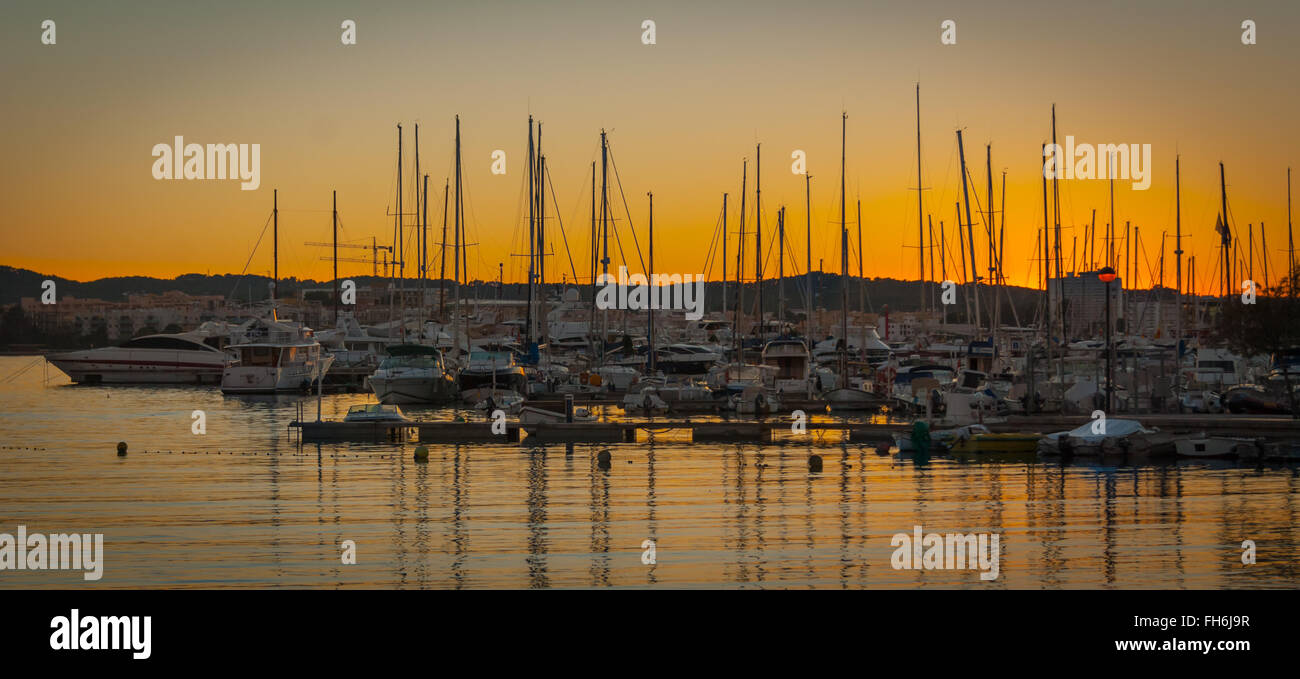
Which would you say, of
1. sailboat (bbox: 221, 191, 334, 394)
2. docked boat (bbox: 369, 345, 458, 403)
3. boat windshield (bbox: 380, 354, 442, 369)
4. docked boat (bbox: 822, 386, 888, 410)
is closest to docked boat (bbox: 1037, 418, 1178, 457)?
docked boat (bbox: 822, 386, 888, 410)

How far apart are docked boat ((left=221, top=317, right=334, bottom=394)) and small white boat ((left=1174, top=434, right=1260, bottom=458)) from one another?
55235 millimetres

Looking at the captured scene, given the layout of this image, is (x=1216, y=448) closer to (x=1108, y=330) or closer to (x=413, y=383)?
(x=1108, y=330)

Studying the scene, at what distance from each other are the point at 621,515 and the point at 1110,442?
793 inches

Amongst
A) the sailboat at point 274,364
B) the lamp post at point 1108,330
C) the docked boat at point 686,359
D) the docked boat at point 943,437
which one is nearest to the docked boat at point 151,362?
the sailboat at point 274,364

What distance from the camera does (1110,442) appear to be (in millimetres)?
39938

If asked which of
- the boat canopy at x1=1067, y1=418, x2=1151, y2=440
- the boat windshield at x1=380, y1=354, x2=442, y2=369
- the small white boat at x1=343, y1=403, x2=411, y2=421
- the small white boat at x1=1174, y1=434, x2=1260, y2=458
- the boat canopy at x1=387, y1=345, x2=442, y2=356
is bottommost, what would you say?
the small white boat at x1=1174, y1=434, x2=1260, y2=458

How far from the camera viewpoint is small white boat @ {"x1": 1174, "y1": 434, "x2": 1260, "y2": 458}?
39188 millimetres

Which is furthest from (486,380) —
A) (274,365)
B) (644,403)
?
(274,365)

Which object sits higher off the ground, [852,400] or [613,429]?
[852,400]

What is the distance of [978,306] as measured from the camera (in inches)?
2721

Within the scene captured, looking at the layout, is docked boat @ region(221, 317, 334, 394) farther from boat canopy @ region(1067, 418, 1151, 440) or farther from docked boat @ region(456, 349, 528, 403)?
boat canopy @ region(1067, 418, 1151, 440)

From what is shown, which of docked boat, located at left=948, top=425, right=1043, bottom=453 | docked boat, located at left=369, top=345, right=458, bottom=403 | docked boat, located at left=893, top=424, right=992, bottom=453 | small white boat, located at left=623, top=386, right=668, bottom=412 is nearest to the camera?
docked boat, located at left=948, top=425, right=1043, bottom=453
